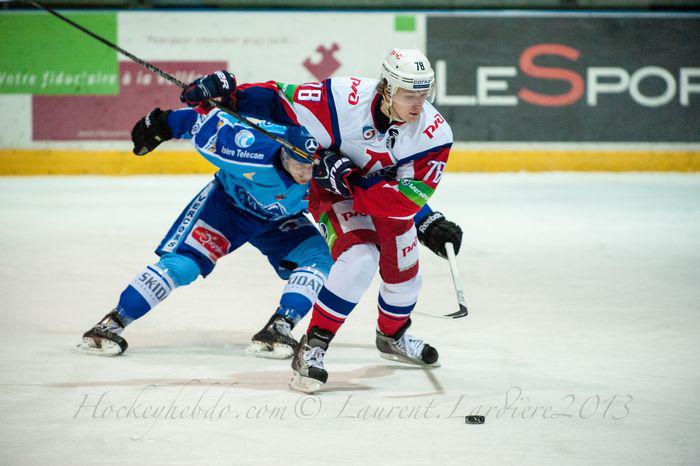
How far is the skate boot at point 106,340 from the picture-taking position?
3730mm

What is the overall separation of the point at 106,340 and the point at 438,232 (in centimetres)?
122

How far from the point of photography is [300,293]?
12.8 feet

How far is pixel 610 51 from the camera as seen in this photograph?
9672 millimetres

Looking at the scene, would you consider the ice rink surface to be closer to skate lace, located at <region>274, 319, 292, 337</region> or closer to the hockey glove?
skate lace, located at <region>274, 319, 292, 337</region>

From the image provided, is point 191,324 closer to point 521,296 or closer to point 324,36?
point 521,296

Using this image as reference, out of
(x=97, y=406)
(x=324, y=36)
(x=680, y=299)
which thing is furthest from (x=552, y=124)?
(x=97, y=406)

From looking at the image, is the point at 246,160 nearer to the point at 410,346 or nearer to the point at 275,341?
the point at 275,341

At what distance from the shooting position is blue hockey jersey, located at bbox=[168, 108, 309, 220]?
12.5 feet

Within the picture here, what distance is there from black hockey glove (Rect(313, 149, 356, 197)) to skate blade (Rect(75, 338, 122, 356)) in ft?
3.19

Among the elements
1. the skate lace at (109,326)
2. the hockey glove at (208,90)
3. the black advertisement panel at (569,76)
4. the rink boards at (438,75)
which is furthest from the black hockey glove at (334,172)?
the black advertisement panel at (569,76)

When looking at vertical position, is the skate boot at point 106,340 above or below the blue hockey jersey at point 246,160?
below

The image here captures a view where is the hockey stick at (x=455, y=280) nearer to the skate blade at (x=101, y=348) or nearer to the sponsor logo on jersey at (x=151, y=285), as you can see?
the sponsor logo on jersey at (x=151, y=285)

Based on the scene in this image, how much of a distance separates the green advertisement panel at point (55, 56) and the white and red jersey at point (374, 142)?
20.6 feet

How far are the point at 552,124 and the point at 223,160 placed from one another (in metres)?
6.29
